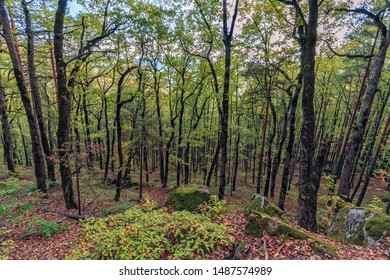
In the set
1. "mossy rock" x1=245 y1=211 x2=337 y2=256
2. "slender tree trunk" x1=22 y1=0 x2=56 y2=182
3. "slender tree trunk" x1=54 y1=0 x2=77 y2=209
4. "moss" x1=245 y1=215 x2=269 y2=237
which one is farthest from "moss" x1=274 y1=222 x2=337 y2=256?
"slender tree trunk" x1=22 y1=0 x2=56 y2=182

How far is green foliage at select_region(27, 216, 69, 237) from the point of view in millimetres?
5238

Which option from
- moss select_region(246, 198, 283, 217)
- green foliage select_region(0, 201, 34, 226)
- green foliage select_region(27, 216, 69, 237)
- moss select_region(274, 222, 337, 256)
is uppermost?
moss select_region(274, 222, 337, 256)

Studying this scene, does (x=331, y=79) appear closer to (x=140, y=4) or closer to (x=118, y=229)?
(x=140, y=4)

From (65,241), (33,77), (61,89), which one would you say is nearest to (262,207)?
(65,241)

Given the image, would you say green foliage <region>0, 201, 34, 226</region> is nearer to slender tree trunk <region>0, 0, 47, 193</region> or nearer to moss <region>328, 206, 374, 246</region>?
slender tree trunk <region>0, 0, 47, 193</region>

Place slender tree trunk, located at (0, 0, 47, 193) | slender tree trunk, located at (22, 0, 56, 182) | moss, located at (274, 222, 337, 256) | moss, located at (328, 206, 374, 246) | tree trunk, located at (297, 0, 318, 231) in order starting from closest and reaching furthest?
moss, located at (274, 222, 337, 256), moss, located at (328, 206, 374, 246), tree trunk, located at (297, 0, 318, 231), slender tree trunk, located at (0, 0, 47, 193), slender tree trunk, located at (22, 0, 56, 182)

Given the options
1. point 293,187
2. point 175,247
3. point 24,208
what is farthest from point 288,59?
point 293,187

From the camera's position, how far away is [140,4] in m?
8.70

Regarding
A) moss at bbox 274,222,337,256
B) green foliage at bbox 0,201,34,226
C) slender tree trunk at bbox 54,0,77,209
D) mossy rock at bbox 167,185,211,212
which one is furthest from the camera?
mossy rock at bbox 167,185,211,212

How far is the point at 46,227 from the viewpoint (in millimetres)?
5398

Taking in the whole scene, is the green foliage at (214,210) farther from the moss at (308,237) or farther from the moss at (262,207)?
the moss at (308,237)

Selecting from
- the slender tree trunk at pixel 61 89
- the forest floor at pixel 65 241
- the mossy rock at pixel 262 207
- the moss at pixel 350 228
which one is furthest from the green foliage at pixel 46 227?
the moss at pixel 350 228

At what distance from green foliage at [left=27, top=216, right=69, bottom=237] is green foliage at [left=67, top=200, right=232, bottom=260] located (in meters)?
2.23

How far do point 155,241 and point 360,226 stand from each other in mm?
5648
